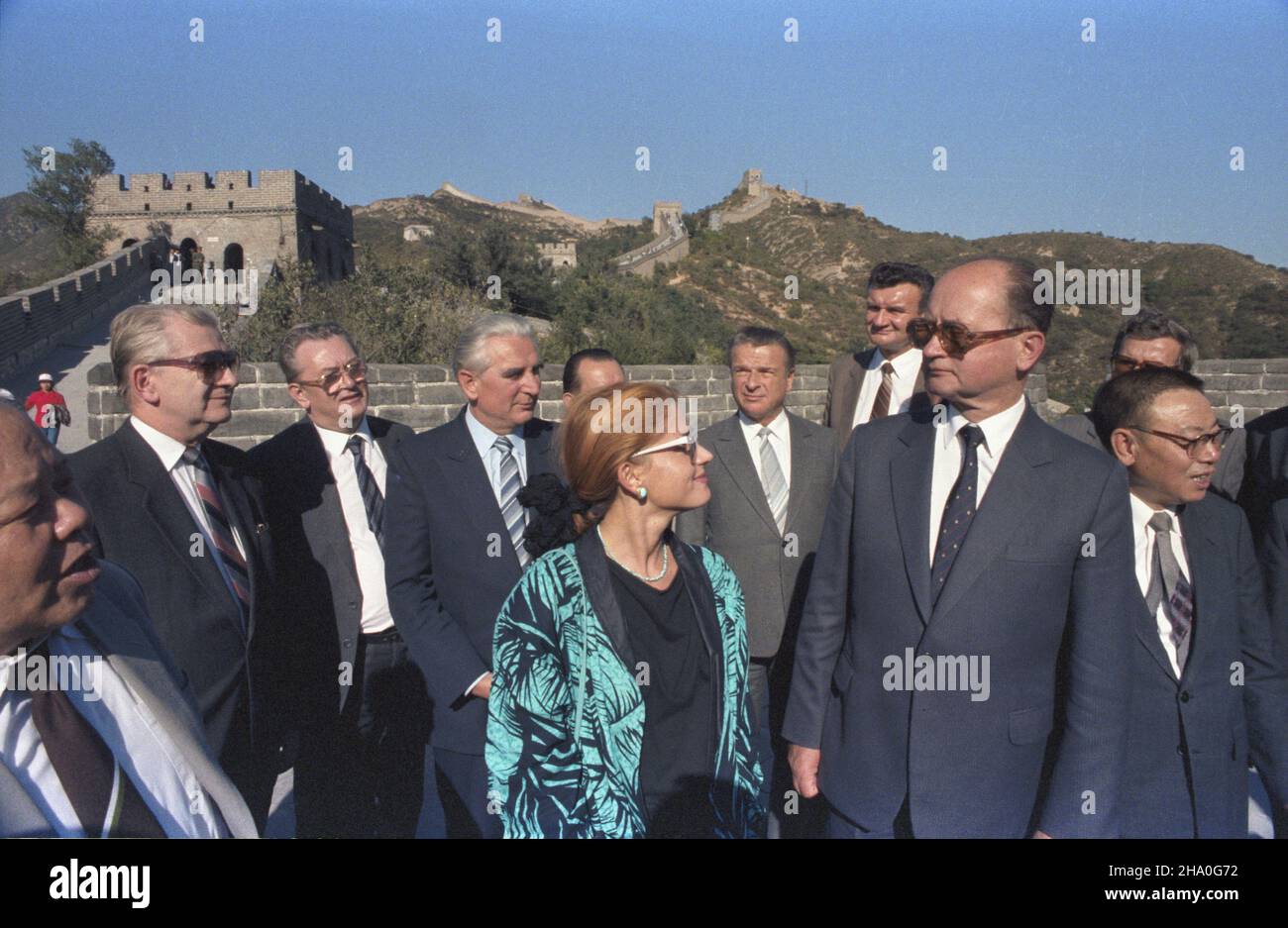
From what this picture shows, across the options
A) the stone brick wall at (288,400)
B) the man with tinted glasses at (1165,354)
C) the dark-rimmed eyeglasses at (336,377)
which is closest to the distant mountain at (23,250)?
the stone brick wall at (288,400)

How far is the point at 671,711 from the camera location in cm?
202

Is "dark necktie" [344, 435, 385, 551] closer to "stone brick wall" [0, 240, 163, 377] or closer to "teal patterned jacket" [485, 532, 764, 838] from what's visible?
"teal patterned jacket" [485, 532, 764, 838]

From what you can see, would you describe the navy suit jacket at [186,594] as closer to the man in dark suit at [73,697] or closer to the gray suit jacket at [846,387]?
the man in dark suit at [73,697]

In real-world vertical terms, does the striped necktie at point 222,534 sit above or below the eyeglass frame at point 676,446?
below

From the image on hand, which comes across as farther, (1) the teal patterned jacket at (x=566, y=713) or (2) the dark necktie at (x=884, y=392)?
(2) the dark necktie at (x=884, y=392)

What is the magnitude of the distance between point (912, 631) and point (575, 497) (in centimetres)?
99

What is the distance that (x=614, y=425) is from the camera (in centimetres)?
214

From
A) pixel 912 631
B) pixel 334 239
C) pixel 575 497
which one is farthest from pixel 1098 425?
pixel 334 239

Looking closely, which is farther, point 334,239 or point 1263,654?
point 334,239

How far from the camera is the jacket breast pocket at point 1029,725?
2111 millimetres

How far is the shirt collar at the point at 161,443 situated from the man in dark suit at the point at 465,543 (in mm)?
693

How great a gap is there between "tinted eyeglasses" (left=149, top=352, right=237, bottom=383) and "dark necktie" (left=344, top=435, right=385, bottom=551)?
28.6 inches
